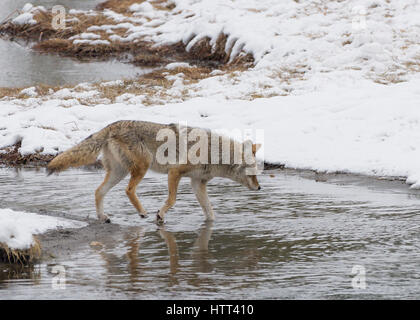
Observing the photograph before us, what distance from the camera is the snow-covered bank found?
12.7 metres

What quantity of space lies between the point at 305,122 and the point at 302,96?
1888 mm

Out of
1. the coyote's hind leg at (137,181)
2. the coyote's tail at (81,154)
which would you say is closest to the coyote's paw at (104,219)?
the coyote's hind leg at (137,181)

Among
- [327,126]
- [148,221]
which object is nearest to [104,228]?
[148,221]

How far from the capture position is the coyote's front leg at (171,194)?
9.52 meters

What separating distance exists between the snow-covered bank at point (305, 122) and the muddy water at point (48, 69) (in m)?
3.99

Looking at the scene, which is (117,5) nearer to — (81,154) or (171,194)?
(81,154)

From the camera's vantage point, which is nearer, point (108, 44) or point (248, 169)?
point (248, 169)

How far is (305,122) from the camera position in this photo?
14.7 m

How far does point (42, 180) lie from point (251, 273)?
6519mm

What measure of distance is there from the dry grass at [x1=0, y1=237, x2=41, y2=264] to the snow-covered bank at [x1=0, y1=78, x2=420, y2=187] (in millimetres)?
6468

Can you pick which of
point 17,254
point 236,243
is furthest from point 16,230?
point 236,243

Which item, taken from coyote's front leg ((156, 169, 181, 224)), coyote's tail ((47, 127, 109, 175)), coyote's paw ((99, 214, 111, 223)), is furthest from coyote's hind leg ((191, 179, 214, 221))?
coyote's tail ((47, 127, 109, 175))

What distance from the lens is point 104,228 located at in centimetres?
910

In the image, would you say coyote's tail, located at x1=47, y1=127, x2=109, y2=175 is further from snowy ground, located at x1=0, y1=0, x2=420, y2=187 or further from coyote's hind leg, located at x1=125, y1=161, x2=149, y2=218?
snowy ground, located at x1=0, y1=0, x2=420, y2=187
